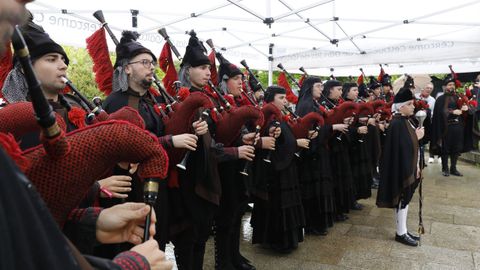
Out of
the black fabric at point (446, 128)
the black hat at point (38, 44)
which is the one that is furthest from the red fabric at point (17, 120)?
the black fabric at point (446, 128)

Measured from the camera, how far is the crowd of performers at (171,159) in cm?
104

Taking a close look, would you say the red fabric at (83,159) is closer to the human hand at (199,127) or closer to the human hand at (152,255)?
the human hand at (152,255)

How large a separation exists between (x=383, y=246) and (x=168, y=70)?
11.2 ft

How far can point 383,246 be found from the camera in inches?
183

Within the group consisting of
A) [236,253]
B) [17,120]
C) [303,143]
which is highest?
[17,120]

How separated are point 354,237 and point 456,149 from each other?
227 inches

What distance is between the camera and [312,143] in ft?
16.5

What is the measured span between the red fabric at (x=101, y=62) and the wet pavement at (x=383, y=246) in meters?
2.13

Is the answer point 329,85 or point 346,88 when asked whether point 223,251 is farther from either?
point 346,88

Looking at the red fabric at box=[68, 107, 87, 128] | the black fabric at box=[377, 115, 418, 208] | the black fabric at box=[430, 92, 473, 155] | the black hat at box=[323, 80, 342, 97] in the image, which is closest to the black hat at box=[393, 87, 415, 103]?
the black fabric at box=[377, 115, 418, 208]

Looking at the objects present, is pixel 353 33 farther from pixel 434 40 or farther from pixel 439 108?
pixel 439 108

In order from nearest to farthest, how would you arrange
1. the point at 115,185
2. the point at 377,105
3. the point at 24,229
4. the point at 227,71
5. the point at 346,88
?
1. the point at 24,229
2. the point at 115,185
3. the point at 227,71
4. the point at 377,105
5. the point at 346,88

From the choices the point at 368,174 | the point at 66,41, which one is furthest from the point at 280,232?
the point at 66,41

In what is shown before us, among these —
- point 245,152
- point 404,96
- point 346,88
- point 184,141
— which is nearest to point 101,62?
point 184,141
